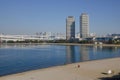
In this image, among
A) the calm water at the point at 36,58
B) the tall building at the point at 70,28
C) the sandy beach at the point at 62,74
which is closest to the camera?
the sandy beach at the point at 62,74

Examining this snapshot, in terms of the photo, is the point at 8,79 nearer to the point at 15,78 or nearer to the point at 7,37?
the point at 15,78

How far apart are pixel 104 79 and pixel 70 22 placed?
136 meters

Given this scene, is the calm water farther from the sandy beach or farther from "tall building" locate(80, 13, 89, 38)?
"tall building" locate(80, 13, 89, 38)

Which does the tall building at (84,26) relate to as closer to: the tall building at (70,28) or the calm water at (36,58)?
the tall building at (70,28)

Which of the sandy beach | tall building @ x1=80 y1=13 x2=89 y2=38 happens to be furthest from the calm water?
tall building @ x1=80 y1=13 x2=89 y2=38

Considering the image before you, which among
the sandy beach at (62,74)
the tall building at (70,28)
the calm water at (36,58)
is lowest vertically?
the calm water at (36,58)

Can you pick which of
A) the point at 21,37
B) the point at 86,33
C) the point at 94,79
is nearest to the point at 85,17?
the point at 86,33

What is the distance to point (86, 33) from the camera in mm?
138500

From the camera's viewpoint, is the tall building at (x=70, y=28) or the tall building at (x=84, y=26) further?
the tall building at (x=70, y=28)

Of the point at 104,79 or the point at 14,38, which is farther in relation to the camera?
the point at 14,38

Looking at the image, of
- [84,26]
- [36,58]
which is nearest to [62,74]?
[36,58]

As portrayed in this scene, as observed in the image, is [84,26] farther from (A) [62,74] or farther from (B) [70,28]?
(A) [62,74]

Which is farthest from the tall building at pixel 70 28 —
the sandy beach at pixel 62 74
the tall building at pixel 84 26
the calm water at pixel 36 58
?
the sandy beach at pixel 62 74

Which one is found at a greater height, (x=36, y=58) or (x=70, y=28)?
(x=70, y=28)
